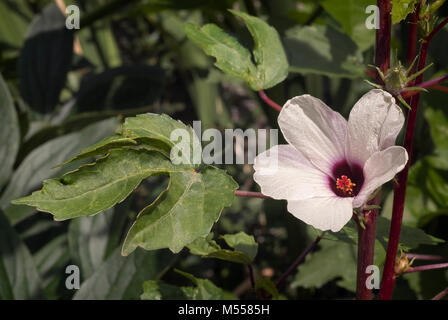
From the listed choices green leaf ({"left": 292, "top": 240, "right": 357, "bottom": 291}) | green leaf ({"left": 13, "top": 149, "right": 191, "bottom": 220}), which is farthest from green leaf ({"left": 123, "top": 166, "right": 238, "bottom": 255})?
green leaf ({"left": 292, "top": 240, "right": 357, "bottom": 291})

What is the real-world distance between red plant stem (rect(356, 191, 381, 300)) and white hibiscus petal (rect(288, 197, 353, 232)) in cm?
4

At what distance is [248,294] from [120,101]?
0.48 meters

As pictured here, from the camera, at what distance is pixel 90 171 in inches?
17.2

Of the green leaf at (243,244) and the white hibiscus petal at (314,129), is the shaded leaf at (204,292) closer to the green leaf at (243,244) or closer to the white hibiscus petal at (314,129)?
the green leaf at (243,244)

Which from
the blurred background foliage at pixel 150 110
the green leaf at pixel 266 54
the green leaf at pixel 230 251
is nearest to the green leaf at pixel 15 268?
the blurred background foliage at pixel 150 110

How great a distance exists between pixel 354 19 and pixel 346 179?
39 centimetres

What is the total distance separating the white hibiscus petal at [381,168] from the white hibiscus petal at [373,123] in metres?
0.02

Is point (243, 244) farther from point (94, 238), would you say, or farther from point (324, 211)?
point (94, 238)

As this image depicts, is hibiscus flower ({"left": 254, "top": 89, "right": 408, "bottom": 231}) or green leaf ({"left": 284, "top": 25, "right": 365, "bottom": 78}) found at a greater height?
green leaf ({"left": 284, "top": 25, "right": 365, "bottom": 78})

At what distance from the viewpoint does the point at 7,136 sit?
34.2 inches

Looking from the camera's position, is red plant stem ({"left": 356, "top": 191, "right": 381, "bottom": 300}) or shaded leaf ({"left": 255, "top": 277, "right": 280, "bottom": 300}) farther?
shaded leaf ({"left": 255, "top": 277, "right": 280, "bottom": 300})

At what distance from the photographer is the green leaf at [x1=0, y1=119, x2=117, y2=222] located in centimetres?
88

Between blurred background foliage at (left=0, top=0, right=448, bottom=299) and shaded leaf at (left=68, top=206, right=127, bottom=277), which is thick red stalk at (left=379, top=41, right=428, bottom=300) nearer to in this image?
blurred background foliage at (left=0, top=0, right=448, bottom=299)
